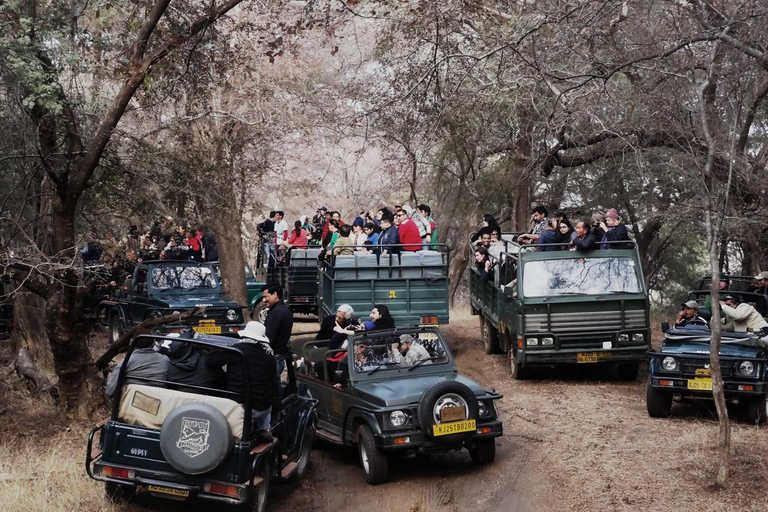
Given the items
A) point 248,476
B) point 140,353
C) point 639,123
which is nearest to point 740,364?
point 248,476

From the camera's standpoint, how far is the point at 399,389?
9570mm

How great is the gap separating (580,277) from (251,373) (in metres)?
7.29

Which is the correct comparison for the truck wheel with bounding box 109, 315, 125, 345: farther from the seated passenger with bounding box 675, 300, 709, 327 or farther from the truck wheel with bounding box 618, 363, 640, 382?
the seated passenger with bounding box 675, 300, 709, 327

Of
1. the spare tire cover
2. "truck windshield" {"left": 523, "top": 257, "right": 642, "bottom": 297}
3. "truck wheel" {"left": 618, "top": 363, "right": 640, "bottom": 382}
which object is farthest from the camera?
"truck wheel" {"left": 618, "top": 363, "right": 640, "bottom": 382}

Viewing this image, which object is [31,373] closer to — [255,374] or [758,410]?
[255,374]

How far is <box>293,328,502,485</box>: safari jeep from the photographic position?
8984 millimetres

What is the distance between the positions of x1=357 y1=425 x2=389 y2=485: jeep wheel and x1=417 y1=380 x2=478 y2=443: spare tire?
532 millimetres

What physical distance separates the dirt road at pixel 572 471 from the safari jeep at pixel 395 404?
0.33 m

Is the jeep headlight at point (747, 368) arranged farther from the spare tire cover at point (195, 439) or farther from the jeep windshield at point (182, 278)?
the jeep windshield at point (182, 278)

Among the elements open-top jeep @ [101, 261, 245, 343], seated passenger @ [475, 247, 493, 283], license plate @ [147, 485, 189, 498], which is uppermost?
seated passenger @ [475, 247, 493, 283]

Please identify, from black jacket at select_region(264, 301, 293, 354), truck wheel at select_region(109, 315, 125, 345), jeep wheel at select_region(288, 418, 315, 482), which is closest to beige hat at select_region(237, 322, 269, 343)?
jeep wheel at select_region(288, 418, 315, 482)

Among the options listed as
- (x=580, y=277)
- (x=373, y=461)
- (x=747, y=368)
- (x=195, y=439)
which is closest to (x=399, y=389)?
(x=373, y=461)

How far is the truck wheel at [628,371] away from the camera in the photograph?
45.5ft

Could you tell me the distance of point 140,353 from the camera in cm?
796
